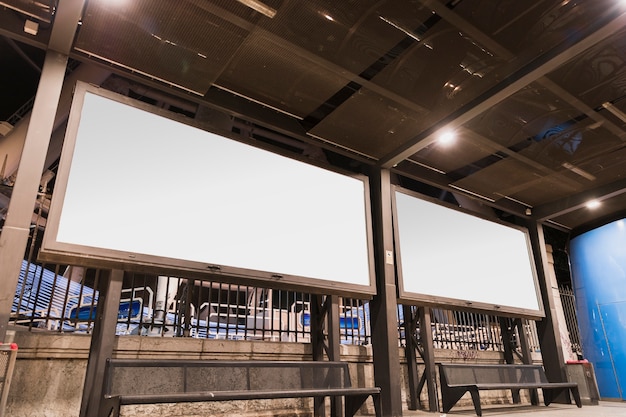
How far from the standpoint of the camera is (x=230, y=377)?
3.79m

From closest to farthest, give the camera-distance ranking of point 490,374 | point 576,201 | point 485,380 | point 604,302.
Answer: point 485,380 < point 490,374 < point 576,201 < point 604,302

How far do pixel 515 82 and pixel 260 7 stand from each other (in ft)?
8.52

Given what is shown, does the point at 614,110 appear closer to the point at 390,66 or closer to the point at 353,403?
the point at 390,66

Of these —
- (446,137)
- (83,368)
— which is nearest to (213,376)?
(83,368)

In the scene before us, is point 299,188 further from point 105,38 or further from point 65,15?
point 65,15

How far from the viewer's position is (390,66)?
13.8 ft

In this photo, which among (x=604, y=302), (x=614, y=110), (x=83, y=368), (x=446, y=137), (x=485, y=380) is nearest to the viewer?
(x=83, y=368)

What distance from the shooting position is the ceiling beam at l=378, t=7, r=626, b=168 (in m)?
3.73

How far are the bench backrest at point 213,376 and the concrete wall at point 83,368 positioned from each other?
80 cm

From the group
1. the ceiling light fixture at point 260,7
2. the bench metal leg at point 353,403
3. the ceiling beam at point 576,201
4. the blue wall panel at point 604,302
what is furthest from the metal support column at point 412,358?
the ceiling light fixture at point 260,7

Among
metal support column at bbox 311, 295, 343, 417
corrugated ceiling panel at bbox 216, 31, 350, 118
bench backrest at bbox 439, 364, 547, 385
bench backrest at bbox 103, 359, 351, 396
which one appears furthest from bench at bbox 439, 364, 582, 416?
corrugated ceiling panel at bbox 216, 31, 350, 118

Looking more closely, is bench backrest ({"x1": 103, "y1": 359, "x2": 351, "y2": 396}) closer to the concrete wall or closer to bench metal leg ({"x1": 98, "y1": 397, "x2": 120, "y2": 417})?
bench metal leg ({"x1": 98, "y1": 397, "x2": 120, "y2": 417})

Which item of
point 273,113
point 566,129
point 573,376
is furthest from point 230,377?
point 573,376

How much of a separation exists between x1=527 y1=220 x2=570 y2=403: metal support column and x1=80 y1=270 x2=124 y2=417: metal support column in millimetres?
6505
